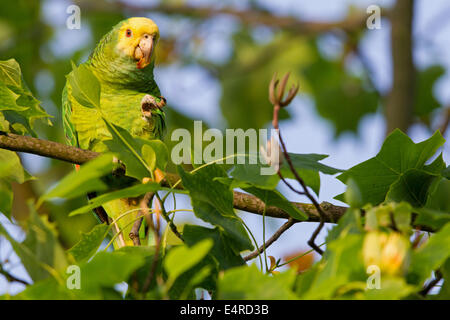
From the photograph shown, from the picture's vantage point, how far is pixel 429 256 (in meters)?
0.83

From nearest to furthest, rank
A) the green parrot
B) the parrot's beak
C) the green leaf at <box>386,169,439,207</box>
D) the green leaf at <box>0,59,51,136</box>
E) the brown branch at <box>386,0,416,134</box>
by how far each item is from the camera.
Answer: the green leaf at <box>386,169,439,207</box>, the green leaf at <box>0,59,51,136</box>, the green parrot, the parrot's beak, the brown branch at <box>386,0,416,134</box>

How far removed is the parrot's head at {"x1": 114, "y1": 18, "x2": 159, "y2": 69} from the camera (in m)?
2.47

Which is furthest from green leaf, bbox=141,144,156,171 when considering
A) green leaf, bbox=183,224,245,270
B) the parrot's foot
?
the parrot's foot

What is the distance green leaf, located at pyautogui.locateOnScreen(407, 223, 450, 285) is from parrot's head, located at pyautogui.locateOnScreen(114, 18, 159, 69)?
187 cm

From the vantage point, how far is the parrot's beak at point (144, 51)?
246 cm

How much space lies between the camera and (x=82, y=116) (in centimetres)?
218

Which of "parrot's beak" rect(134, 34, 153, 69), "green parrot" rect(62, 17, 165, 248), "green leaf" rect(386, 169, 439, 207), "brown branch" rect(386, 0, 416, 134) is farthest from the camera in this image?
"brown branch" rect(386, 0, 416, 134)

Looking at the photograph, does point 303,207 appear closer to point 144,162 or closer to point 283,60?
point 144,162

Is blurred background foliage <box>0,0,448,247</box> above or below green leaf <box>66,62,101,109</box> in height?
above

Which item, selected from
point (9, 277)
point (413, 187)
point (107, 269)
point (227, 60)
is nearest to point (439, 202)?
point (413, 187)

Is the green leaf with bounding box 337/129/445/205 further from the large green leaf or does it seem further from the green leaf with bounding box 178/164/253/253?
the green leaf with bounding box 178/164/253/253

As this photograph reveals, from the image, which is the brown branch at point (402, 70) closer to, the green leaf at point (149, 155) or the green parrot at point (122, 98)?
the green parrot at point (122, 98)

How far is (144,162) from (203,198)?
0.48 ft
